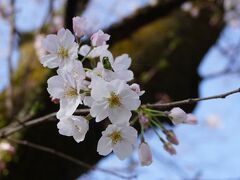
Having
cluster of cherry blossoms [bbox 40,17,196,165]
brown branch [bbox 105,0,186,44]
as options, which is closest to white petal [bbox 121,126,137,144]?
cluster of cherry blossoms [bbox 40,17,196,165]

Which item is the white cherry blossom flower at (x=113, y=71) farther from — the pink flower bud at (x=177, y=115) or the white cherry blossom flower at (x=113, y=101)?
the pink flower bud at (x=177, y=115)

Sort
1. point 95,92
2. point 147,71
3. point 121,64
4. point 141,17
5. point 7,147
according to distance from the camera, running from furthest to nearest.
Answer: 1. point 141,17
2. point 147,71
3. point 7,147
4. point 121,64
5. point 95,92

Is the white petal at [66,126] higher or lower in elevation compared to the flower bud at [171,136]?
lower

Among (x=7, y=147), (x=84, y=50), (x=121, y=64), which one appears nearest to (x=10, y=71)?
(x=7, y=147)

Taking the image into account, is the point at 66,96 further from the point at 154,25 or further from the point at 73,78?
the point at 154,25

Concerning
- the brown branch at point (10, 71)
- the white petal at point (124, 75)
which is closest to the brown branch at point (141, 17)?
the brown branch at point (10, 71)

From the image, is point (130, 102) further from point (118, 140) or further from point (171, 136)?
point (171, 136)

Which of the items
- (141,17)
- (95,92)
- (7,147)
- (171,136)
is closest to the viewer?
(95,92)
